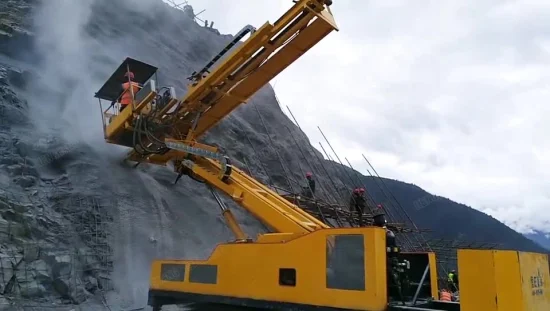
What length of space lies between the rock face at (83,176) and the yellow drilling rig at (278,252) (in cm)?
130

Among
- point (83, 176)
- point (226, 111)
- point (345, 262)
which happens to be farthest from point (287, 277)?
point (83, 176)

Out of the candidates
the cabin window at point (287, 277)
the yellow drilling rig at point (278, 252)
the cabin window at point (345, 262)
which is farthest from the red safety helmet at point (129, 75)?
the cabin window at point (345, 262)

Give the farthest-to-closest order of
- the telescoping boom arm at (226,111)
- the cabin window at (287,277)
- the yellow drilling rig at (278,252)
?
the telescoping boom arm at (226,111), the cabin window at (287,277), the yellow drilling rig at (278,252)

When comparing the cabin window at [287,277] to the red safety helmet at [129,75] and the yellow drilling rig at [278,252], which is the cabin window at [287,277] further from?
the red safety helmet at [129,75]

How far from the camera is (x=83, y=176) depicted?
396 inches

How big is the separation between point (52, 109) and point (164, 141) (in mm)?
4462

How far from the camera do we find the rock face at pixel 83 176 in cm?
818

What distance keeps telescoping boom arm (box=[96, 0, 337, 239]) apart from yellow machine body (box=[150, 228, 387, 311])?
1.76 ft

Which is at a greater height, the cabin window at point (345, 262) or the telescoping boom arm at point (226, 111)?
the telescoping boom arm at point (226, 111)

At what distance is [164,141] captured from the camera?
8719 millimetres

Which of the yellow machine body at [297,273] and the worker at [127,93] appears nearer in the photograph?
the yellow machine body at [297,273]

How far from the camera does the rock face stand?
818cm

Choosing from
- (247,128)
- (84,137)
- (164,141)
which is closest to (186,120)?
(164,141)

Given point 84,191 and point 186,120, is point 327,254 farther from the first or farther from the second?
point 84,191
